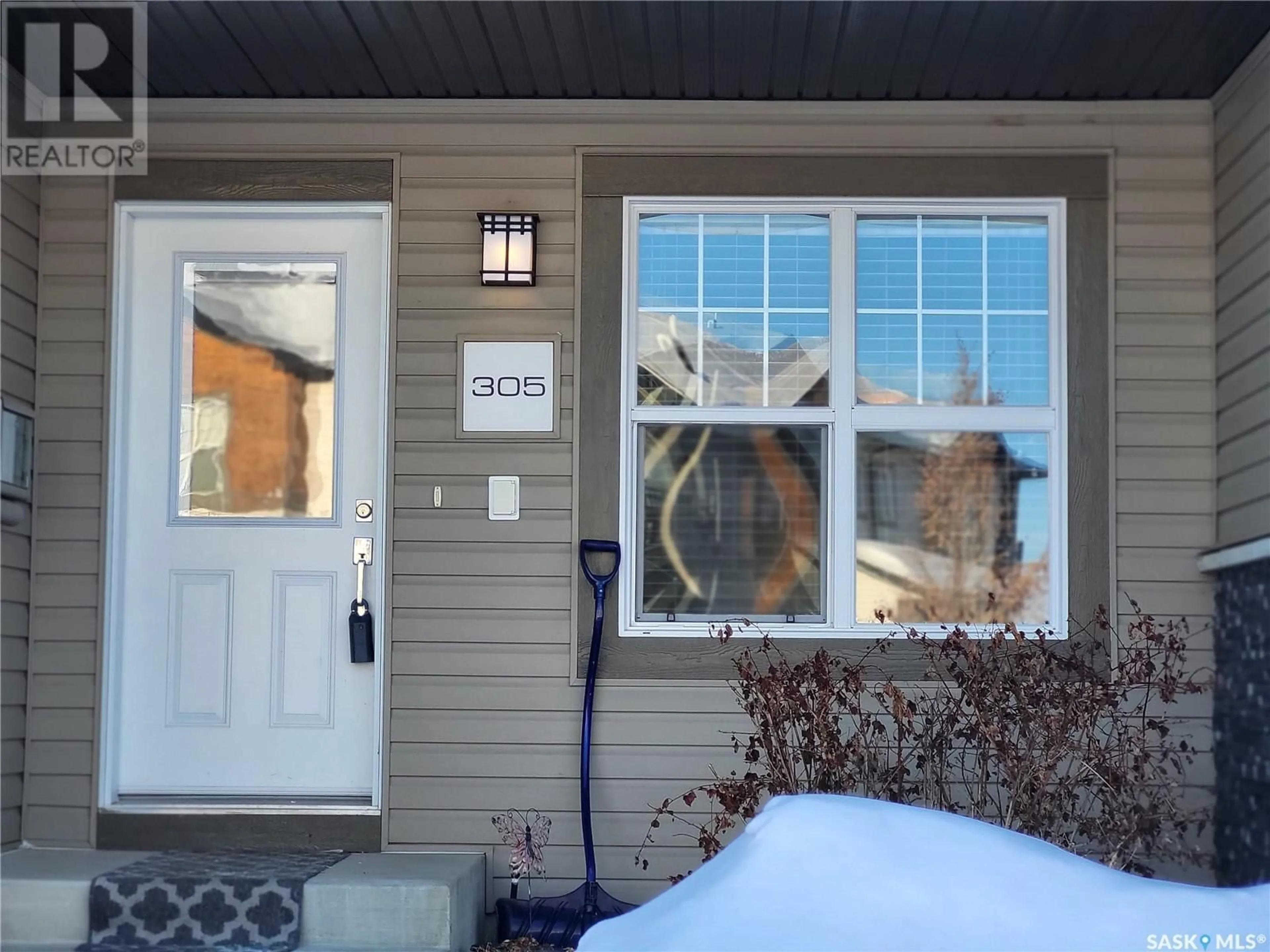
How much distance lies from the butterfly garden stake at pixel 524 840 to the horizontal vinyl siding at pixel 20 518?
160 cm

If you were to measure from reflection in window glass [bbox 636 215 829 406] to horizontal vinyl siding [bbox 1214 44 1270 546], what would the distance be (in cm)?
132

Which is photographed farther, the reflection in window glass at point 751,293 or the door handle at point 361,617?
the reflection in window glass at point 751,293

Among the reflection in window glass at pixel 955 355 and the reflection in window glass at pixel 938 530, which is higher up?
the reflection in window glass at pixel 955 355

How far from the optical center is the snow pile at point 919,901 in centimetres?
174

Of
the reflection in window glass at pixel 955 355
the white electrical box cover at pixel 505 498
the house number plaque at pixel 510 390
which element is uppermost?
the reflection in window glass at pixel 955 355

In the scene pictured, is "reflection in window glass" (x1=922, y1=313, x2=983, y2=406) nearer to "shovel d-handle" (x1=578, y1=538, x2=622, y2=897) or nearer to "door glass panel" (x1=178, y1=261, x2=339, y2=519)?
"shovel d-handle" (x1=578, y1=538, x2=622, y2=897)

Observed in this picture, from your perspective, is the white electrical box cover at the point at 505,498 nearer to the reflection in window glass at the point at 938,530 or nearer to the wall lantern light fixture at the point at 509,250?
the wall lantern light fixture at the point at 509,250

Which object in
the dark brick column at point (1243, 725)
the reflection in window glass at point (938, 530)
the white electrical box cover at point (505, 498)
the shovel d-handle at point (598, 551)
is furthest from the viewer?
the reflection in window glass at point (938, 530)

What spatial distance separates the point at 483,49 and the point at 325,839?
263cm

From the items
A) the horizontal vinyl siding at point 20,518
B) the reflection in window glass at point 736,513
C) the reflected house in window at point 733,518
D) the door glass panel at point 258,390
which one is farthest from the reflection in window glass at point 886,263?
the horizontal vinyl siding at point 20,518

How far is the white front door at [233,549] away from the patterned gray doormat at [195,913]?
63cm

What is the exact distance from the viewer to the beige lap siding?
428 centimetres

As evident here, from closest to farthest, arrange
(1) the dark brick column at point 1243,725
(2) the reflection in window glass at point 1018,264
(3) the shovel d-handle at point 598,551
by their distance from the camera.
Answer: (1) the dark brick column at point 1243,725 < (3) the shovel d-handle at point 598,551 < (2) the reflection in window glass at point 1018,264

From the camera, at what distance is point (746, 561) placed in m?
7.31
